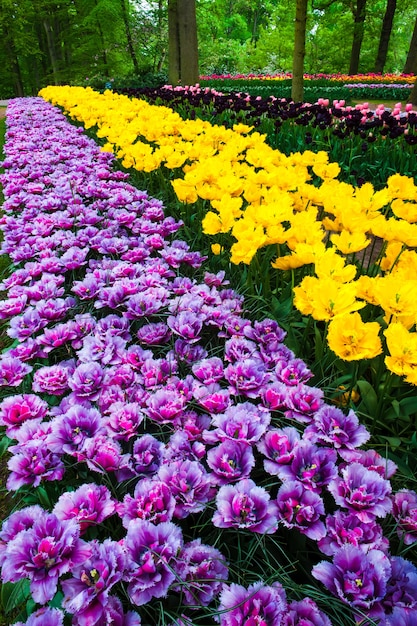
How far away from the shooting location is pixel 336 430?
1311mm

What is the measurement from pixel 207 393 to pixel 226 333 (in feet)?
1.51

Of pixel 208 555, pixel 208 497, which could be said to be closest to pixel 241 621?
pixel 208 555

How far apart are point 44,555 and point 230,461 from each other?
51 centimetres

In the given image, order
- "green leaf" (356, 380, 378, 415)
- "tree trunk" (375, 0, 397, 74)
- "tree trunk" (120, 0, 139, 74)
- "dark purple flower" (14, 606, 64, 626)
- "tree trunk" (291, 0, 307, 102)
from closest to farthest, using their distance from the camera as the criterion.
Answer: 1. "dark purple flower" (14, 606, 64, 626)
2. "green leaf" (356, 380, 378, 415)
3. "tree trunk" (291, 0, 307, 102)
4. "tree trunk" (120, 0, 139, 74)
5. "tree trunk" (375, 0, 397, 74)

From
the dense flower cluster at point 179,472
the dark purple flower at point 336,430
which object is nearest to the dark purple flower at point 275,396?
the dense flower cluster at point 179,472

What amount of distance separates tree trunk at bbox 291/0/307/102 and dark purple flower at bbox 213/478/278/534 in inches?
380

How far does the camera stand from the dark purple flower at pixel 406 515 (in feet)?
3.80

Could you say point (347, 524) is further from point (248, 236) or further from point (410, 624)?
point (248, 236)

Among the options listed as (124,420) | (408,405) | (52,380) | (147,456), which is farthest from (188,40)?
(147,456)

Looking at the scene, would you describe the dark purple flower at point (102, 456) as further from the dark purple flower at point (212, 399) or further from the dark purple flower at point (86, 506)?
the dark purple flower at point (212, 399)

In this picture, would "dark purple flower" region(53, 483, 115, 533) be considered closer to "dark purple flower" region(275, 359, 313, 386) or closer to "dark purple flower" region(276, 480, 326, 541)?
"dark purple flower" region(276, 480, 326, 541)

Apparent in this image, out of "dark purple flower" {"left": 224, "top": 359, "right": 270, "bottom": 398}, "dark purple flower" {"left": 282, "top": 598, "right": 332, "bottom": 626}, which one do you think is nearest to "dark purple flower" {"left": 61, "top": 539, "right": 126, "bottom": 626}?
"dark purple flower" {"left": 282, "top": 598, "right": 332, "bottom": 626}

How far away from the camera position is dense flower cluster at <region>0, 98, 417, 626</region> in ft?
3.24

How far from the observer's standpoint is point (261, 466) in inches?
55.8
